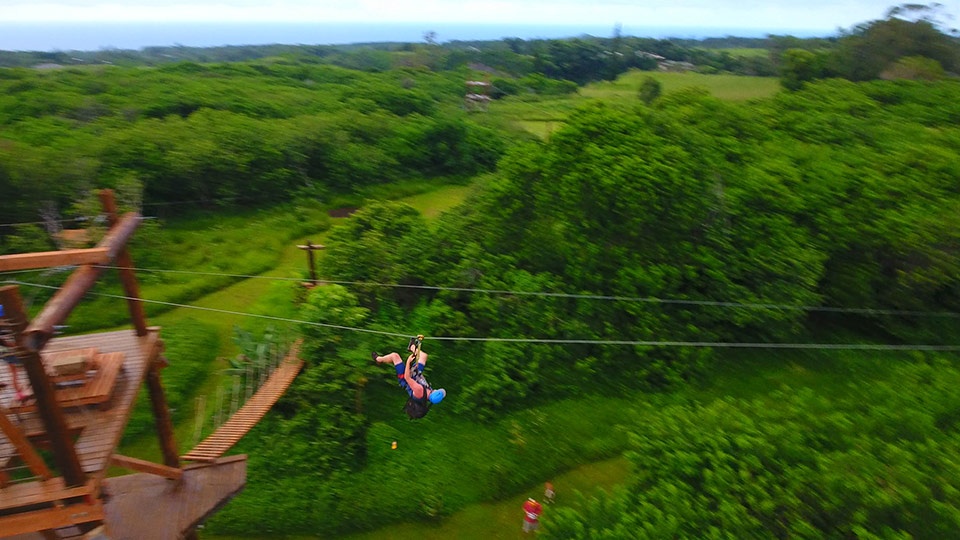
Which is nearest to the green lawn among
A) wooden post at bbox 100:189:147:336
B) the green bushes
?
the green bushes

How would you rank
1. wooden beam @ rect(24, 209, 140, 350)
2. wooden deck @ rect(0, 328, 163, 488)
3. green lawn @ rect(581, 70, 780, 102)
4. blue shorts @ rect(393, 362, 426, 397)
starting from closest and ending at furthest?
wooden beam @ rect(24, 209, 140, 350) → wooden deck @ rect(0, 328, 163, 488) → blue shorts @ rect(393, 362, 426, 397) → green lawn @ rect(581, 70, 780, 102)

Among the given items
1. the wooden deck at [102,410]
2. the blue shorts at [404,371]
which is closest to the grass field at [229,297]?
the wooden deck at [102,410]

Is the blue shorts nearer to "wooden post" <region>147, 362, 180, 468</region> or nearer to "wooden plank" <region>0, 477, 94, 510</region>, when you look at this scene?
"wooden post" <region>147, 362, 180, 468</region>

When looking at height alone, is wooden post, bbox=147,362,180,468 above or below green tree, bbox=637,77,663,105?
below

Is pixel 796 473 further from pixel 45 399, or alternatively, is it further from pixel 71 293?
pixel 71 293

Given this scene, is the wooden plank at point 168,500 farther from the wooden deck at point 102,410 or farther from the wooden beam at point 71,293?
the wooden beam at point 71,293

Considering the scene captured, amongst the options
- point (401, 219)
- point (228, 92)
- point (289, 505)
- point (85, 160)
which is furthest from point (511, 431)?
point (228, 92)
